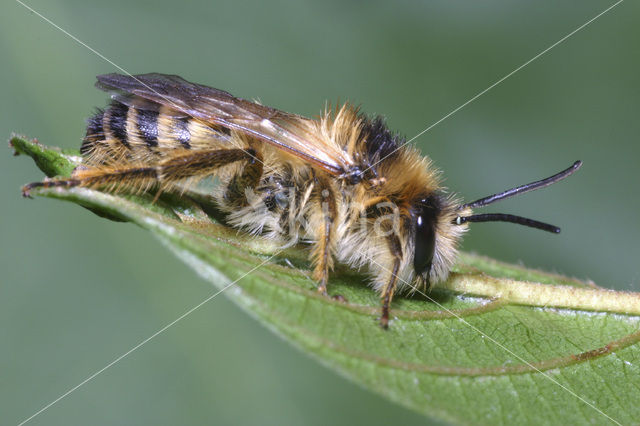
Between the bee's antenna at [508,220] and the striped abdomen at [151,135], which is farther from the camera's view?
the striped abdomen at [151,135]

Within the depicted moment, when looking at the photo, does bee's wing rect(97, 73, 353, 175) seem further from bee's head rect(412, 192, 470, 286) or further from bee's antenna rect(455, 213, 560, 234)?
bee's antenna rect(455, 213, 560, 234)

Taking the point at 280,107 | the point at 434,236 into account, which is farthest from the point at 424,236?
the point at 280,107

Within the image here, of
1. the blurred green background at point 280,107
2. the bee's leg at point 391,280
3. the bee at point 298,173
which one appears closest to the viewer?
the bee's leg at point 391,280

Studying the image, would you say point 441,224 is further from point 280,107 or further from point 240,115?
point 280,107

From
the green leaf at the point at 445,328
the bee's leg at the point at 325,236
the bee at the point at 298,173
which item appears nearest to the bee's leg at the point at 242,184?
the bee at the point at 298,173

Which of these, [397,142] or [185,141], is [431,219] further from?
[185,141]

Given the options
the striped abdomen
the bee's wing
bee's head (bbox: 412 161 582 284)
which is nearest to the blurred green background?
the striped abdomen

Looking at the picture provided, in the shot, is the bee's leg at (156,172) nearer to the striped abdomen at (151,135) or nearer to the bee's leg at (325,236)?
the striped abdomen at (151,135)
